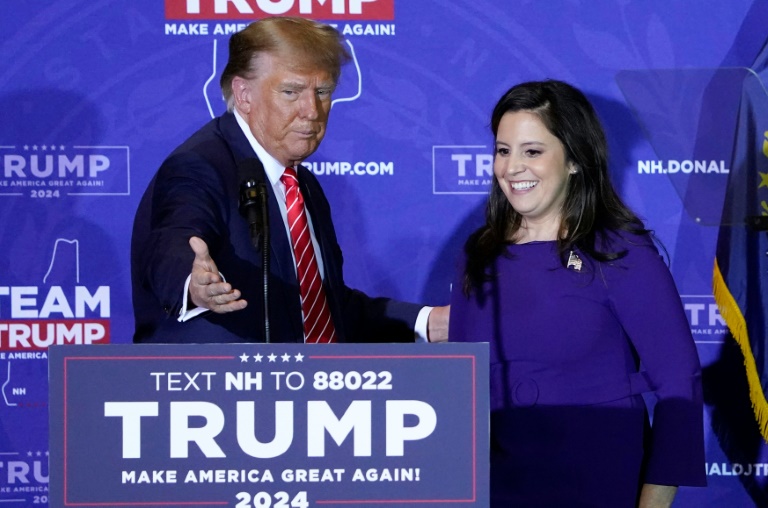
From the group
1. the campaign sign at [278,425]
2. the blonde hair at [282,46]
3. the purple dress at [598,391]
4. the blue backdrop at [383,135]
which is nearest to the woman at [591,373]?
the purple dress at [598,391]

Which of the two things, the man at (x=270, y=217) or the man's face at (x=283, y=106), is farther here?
the man's face at (x=283, y=106)

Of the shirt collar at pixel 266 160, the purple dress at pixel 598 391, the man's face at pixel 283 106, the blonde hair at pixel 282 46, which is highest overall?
the blonde hair at pixel 282 46

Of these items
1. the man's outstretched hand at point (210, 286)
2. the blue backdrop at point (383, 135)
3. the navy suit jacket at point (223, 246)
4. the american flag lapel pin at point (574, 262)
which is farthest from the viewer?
the blue backdrop at point (383, 135)

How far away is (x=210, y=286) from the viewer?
161cm

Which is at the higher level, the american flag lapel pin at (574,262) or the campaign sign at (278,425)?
the american flag lapel pin at (574,262)

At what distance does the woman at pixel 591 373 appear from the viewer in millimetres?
1832

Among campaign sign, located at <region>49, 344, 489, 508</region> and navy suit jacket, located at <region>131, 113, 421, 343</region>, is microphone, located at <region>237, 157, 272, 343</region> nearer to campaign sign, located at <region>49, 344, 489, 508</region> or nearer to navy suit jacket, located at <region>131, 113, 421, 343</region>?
navy suit jacket, located at <region>131, 113, 421, 343</region>

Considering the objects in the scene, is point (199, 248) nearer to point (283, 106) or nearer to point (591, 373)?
point (591, 373)

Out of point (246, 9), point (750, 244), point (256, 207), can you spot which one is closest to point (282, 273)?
point (256, 207)

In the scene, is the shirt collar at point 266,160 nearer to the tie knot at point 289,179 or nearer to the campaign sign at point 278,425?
the tie knot at point 289,179

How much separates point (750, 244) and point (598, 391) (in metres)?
1.61

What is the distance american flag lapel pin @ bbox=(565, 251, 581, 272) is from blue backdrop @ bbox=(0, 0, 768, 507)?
131 centimetres

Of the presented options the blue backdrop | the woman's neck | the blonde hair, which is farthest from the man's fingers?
the blue backdrop

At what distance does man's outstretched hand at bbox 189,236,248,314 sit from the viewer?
5.29 ft
